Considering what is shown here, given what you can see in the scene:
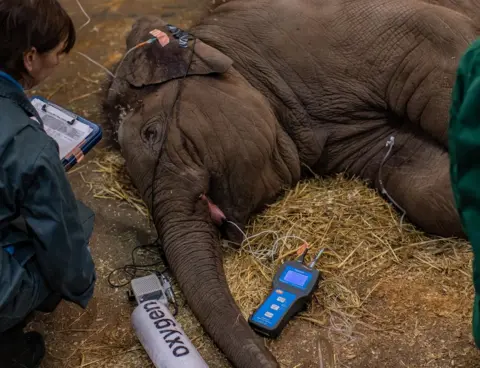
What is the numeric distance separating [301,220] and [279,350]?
797mm

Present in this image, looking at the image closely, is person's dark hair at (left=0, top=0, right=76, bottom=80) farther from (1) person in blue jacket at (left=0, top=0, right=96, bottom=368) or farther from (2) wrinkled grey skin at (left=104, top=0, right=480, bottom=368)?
(2) wrinkled grey skin at (left=104, top=0, right=480, bottom=368)

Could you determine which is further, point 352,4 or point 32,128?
point 352,4

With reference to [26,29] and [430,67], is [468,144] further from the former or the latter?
[430,67]

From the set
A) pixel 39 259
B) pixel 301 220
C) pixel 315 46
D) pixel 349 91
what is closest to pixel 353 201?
pixel 301 220

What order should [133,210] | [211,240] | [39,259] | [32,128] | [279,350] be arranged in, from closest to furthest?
[32,128], [39,259], [279,350], [211,240], [133,210]

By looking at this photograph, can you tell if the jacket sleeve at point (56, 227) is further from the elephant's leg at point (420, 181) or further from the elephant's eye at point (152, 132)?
the elephant's leg at point (420, 181)

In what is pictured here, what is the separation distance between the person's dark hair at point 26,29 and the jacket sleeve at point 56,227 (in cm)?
30

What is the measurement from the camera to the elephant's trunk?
2.79 meters

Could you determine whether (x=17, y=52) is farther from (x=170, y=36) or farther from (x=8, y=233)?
(x=170, y=36)

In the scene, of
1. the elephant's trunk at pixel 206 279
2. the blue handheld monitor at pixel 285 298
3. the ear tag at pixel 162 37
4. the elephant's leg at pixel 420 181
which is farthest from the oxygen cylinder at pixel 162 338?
the elephant's leg at pixel 420 181

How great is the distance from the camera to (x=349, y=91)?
12.2ft

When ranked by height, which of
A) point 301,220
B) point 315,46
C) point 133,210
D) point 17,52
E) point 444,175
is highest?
point 17,52

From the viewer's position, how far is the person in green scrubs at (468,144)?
1591mm

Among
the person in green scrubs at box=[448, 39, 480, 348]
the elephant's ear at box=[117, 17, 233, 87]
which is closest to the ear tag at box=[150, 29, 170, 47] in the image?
the elephant's ear at box=[117, 17, 233, 87]
